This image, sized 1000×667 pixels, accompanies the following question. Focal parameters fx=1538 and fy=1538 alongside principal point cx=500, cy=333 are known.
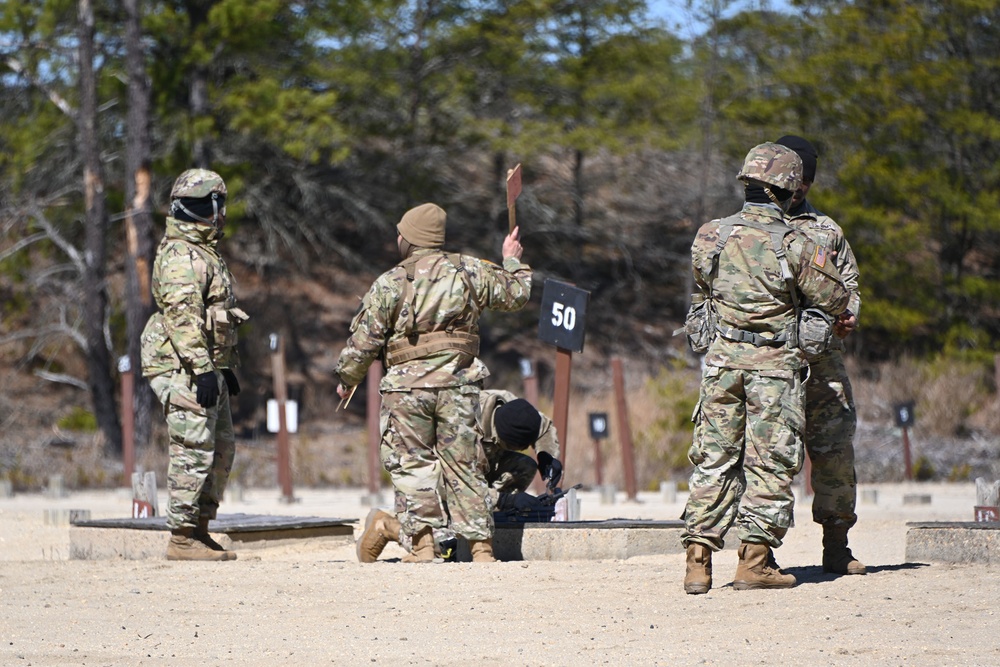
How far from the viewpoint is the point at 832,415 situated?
6.79m

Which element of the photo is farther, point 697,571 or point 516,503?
point 516,503

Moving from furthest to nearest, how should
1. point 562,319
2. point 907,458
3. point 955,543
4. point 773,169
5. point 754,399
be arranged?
point 907,458, point 562,319, point 955,543, point 773,169, point 754,399

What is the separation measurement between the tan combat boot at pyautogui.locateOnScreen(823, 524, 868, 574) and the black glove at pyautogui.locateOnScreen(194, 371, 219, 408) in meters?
3.25

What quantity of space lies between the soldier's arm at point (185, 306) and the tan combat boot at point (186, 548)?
0.93 m

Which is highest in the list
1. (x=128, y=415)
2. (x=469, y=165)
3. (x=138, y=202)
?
(x=469, y=165)

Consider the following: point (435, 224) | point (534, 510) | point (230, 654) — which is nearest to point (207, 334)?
point (435, 224)

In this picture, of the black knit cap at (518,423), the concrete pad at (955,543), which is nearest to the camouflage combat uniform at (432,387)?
the black knit cap at (518,423)

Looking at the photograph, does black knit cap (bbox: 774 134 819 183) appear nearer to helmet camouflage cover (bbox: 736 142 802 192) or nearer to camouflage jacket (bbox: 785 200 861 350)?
camouflage jacket (bbox: 785 200 861 350)

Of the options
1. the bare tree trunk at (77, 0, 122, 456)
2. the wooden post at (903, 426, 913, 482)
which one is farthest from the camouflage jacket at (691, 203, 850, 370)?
the bare tree trunk at (77, 0, 122, 456)

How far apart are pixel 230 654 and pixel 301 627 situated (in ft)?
1.95

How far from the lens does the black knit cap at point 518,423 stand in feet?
28.4

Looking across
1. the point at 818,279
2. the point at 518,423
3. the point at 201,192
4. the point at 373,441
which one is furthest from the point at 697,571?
the point at 373,441

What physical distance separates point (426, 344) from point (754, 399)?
7.08 feet

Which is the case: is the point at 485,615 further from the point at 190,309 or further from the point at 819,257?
the point at 190,309
